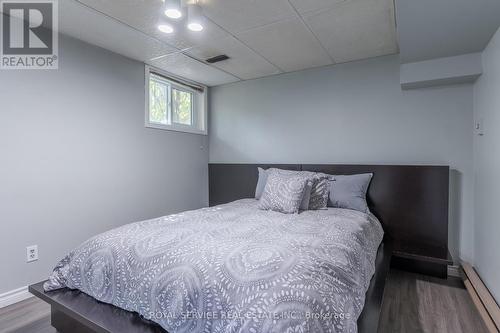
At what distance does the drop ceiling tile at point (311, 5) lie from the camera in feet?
6.06

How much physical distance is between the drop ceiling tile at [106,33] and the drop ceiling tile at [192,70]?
153mm

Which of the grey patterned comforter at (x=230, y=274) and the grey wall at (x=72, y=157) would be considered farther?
the grey wall at (x=72, y=157)

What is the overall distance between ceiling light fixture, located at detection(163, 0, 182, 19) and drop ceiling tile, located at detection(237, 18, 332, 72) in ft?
2.10

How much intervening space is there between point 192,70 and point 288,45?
126 cm

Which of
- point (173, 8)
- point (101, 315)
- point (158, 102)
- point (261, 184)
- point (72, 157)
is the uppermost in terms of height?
point (173, 8)

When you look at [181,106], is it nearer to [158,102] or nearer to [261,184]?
[158,102]

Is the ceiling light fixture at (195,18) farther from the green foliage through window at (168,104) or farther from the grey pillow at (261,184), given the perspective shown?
the grey pillow at (261,184)

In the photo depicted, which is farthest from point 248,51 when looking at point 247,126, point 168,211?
point 168,211

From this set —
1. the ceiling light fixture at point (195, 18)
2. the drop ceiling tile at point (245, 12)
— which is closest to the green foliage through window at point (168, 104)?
the ceiling light fixture at point (195, 18)

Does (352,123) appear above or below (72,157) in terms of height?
above

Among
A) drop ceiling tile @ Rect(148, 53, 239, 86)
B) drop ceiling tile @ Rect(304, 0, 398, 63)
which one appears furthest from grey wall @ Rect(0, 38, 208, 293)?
drop ceiling tile @ Rect(304, 0, 398, 63)

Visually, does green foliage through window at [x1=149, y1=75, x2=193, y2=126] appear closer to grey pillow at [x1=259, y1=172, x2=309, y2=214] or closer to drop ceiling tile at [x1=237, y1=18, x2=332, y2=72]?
drop ceiling tile at [x1=237, y1=18, x2=332, y2=72]

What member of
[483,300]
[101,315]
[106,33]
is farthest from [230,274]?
[106,33]

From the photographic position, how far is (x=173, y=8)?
1772 mm
